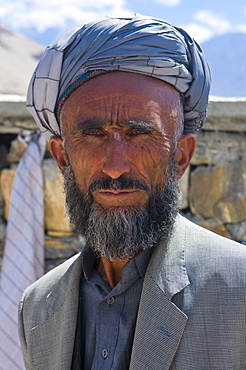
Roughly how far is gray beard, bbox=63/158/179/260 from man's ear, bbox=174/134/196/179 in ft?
0.15

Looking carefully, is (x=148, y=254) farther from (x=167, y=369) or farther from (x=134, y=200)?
(x=167, y=369)

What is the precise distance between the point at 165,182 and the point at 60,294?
0.51 m

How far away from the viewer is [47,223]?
3113 mm

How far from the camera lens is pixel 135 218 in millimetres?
1529

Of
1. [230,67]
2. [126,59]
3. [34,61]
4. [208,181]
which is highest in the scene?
[126,59]

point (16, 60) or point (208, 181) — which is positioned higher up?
point (208, 181)

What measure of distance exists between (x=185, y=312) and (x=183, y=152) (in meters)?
0.52

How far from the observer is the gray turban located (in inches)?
60.2

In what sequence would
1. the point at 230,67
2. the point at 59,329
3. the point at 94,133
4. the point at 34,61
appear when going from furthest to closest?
the point at 34,61, the point at 230,67, the point at 59,329, the point at 94,133

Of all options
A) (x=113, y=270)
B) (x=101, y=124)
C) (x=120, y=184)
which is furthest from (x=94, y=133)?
(x=113, y=270)

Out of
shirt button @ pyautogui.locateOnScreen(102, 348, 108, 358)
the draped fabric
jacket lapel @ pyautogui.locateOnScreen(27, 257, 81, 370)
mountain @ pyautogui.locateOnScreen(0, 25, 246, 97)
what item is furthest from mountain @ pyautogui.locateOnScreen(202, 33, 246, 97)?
shirt button @ pyautogui.locateOnScreen(102, 348, 108, 358)

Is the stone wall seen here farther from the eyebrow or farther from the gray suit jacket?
the eyebrow

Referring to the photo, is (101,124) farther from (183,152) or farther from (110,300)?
(110,300)

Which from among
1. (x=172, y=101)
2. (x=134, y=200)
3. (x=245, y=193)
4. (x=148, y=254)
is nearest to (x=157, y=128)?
(x=172, y=101)
